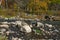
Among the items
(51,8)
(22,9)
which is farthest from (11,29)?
(51,8)

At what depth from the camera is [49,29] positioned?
2236cm

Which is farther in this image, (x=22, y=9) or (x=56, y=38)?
(x=22, y=9)

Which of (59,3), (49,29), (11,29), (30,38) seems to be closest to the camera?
(30,38)

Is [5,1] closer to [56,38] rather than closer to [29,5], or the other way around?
Result: [29,5]

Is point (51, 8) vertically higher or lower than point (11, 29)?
lower

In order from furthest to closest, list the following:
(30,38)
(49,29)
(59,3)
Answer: (59,3) < (49,29) < (30,38)

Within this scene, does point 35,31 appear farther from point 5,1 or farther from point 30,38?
A: point 5,1

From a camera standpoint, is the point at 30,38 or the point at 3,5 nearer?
the point at 30,38

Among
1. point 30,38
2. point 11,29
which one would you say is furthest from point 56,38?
point 11,29

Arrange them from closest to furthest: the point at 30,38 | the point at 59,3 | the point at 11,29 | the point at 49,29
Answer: the point at 30,38 < the point at 11,29 < the point at 49,29 < the point at 59,3

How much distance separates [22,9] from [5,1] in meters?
4.16

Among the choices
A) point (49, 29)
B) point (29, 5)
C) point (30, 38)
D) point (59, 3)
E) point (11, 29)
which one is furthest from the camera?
point (59, 3)

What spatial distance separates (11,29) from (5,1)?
75.4ft

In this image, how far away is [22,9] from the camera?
4097cm
